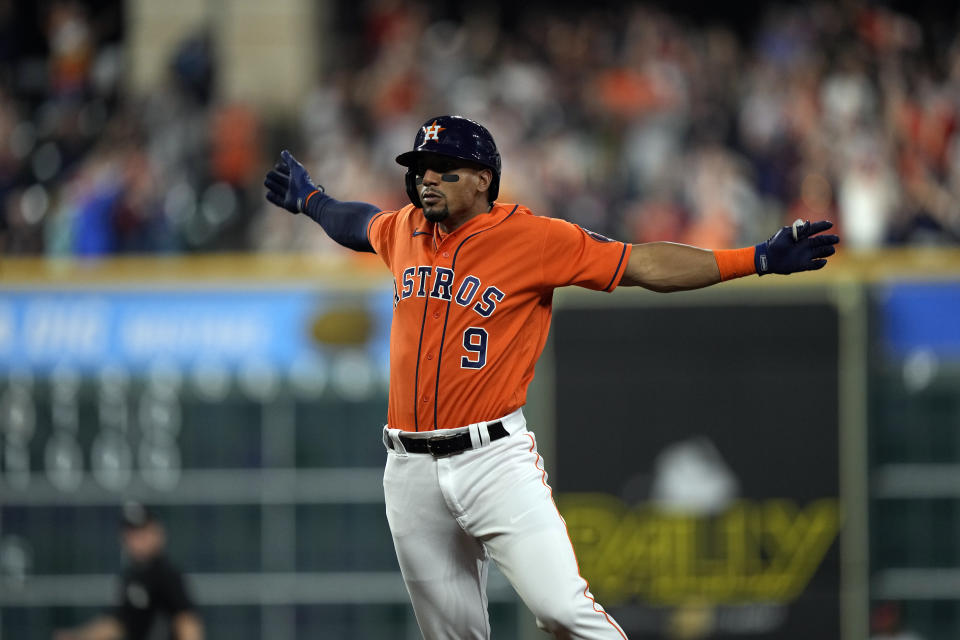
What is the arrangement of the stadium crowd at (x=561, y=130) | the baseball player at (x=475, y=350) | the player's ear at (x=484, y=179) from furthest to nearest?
the stadium crowd at (x=561, y=130), the player's ear at (x=484, y=179), the baseball player at (x=475, y=350)

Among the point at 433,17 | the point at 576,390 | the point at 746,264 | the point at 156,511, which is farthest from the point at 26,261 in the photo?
the point at 746,264

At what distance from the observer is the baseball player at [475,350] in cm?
484

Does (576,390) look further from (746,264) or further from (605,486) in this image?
(746,264)

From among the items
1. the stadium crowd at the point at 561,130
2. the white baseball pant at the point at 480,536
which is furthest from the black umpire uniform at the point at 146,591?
the white baseball pant at the point at 480,536

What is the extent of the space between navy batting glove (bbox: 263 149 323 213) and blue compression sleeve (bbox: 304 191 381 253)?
58mm

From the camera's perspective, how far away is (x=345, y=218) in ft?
17.8

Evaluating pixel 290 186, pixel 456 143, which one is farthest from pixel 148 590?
pixel 456 143

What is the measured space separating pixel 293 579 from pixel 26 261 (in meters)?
2.84

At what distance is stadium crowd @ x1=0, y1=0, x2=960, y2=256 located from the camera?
10844 mm

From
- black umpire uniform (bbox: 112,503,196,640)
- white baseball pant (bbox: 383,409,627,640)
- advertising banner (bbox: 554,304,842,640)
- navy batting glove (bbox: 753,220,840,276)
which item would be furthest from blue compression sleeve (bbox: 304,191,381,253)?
advertising banner (bbox: 554,304,842,640)

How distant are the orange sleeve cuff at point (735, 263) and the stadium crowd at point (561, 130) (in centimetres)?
553

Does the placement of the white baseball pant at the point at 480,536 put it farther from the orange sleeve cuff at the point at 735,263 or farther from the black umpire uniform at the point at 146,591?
the black umpire uniform at the point at 146,591

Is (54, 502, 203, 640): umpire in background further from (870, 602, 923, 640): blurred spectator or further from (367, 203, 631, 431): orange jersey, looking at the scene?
(870, 602, 923, 640): blurred spectator

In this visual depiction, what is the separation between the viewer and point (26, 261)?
1058 centimetres
